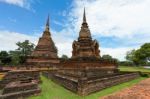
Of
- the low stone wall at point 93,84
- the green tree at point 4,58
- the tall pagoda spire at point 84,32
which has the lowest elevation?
the low stone wall at point 93,84

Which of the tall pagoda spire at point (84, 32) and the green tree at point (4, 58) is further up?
the tall pagoda spire at point (84, 32)

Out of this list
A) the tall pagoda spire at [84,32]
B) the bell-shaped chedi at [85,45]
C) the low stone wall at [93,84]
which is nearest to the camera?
the low stone wall at [93,84]

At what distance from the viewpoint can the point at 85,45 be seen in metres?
22.8

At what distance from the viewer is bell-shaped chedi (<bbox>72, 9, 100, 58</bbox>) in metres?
22.1

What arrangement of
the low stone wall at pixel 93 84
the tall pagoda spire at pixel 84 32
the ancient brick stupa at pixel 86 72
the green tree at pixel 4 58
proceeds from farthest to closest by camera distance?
1. the green tree at pixel 4 58
2. the tall pagoda spire at pixel 84 32
3. the ancient brick stupa at pixel 86 72
4. the low stone wall at pixel 93 84

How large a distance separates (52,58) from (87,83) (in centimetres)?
2412

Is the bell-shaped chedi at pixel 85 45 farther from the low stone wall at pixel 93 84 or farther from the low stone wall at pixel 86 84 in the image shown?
the low stone wall at pixel 86 84

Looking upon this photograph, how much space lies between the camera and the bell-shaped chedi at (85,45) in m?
22.1

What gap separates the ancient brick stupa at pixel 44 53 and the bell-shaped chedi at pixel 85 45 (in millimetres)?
9529

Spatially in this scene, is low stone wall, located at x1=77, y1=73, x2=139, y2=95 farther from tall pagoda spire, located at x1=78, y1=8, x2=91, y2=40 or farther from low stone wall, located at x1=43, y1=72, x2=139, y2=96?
tall pagoda spire, located at x1=78, y1=8, x2=91, y2=40

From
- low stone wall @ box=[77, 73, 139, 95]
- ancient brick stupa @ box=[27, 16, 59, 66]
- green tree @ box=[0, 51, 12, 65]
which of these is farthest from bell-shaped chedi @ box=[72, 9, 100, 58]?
green tree @ box=[0, 51, 12, 65]

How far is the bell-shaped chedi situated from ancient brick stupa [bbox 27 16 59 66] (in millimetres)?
9529

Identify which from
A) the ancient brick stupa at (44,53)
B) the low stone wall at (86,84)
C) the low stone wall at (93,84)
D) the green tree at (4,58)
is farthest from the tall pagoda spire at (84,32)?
the green tree at (4,58)

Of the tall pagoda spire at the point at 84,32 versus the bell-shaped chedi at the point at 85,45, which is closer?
the bell-shaped chedi at the point at 85,45
